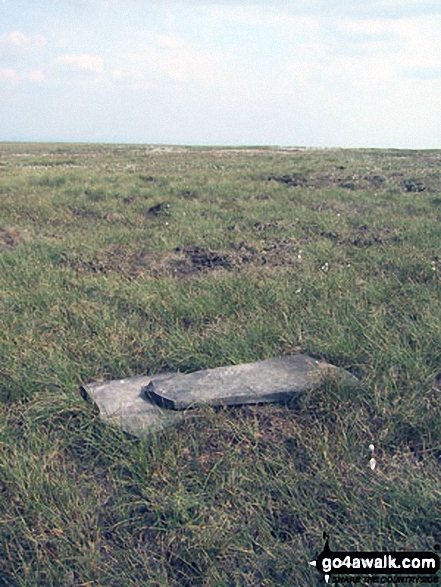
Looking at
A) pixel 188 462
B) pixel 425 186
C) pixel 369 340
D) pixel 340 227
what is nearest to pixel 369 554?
pixel 188 462

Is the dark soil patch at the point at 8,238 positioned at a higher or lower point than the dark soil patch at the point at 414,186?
lower

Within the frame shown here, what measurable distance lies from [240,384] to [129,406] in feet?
2.16

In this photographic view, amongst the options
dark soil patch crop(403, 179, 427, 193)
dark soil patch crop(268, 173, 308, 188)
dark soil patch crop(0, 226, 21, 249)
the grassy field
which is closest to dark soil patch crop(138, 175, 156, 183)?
dark soil patch crop(268, 173, 308, 188)

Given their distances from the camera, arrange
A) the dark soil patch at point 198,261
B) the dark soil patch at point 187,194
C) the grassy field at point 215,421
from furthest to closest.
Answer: the dark soil patch at point 187,194 < the dark soil patch at point 198,261 < the grassy field at point 215,421

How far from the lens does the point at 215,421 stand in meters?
2.68

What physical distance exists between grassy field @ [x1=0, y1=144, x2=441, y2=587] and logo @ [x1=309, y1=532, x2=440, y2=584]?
4 cm

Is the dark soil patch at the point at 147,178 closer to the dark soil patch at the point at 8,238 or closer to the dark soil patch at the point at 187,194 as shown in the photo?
the dark soil patch at the point at 187,194

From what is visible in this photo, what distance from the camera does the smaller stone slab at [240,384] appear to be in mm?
2830

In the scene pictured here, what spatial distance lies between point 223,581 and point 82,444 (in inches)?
43.4

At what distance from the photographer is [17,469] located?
2271 mm

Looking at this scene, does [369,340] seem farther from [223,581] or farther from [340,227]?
[340,227]

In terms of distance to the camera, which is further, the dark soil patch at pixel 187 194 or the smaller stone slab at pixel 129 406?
the dark soil patch at pixel 187 194

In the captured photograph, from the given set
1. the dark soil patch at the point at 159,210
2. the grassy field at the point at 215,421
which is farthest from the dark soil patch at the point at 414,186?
the dark soil patch at the point at 159,210

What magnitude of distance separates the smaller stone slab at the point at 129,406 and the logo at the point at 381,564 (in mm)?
1077
